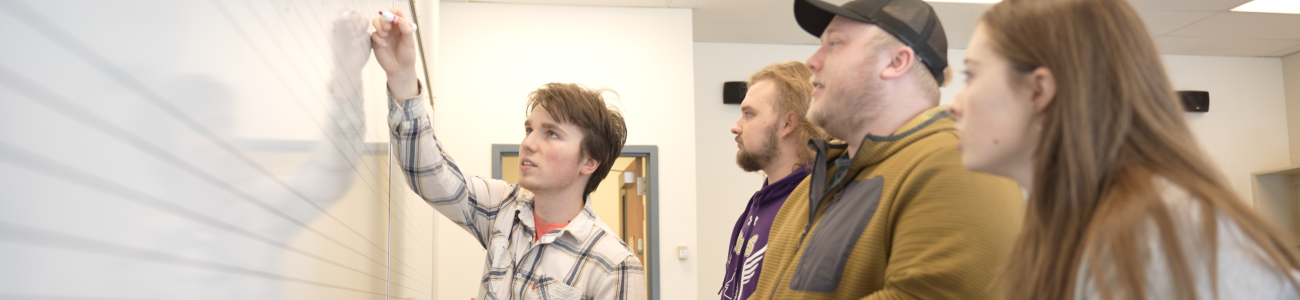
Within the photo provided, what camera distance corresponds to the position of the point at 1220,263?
0.60 metres

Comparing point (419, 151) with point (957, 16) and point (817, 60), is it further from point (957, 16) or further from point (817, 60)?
point (957, 16)

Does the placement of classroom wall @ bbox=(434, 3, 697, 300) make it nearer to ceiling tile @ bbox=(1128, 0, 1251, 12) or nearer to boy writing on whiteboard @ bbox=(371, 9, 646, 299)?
boy writing on whiteboard @ bbox=(371, 9, 646, 299)

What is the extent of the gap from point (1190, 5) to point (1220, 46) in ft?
4.46

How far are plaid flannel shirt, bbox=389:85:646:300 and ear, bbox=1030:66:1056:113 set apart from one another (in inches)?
45.2

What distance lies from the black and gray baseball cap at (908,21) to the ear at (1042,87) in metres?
0.48

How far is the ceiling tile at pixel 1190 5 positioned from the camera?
449 centimetres

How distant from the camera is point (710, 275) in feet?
17.3

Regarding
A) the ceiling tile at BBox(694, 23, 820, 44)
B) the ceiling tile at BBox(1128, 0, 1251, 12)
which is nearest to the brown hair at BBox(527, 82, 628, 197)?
the ceiling tile at BBox(694, 23, 820, 44)

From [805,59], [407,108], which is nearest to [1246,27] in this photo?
[805,59]

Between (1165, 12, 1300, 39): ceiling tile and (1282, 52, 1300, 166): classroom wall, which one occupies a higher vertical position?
(1165, 12, 1300, 39): ceiling tile

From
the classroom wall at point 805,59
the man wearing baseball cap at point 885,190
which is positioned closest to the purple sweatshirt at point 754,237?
the man wearing baseball cap at point 885,190

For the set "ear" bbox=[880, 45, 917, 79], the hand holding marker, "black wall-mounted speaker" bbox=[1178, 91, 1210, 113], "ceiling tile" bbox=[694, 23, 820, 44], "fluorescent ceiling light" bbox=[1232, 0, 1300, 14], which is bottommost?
"ear" bbox=[880, 45, 917, 79]

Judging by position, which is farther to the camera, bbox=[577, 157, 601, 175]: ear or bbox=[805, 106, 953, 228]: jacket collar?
bbox=[577, 157, 601, 175]: ear

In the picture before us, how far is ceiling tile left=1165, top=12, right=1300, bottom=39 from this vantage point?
15.9 feet
